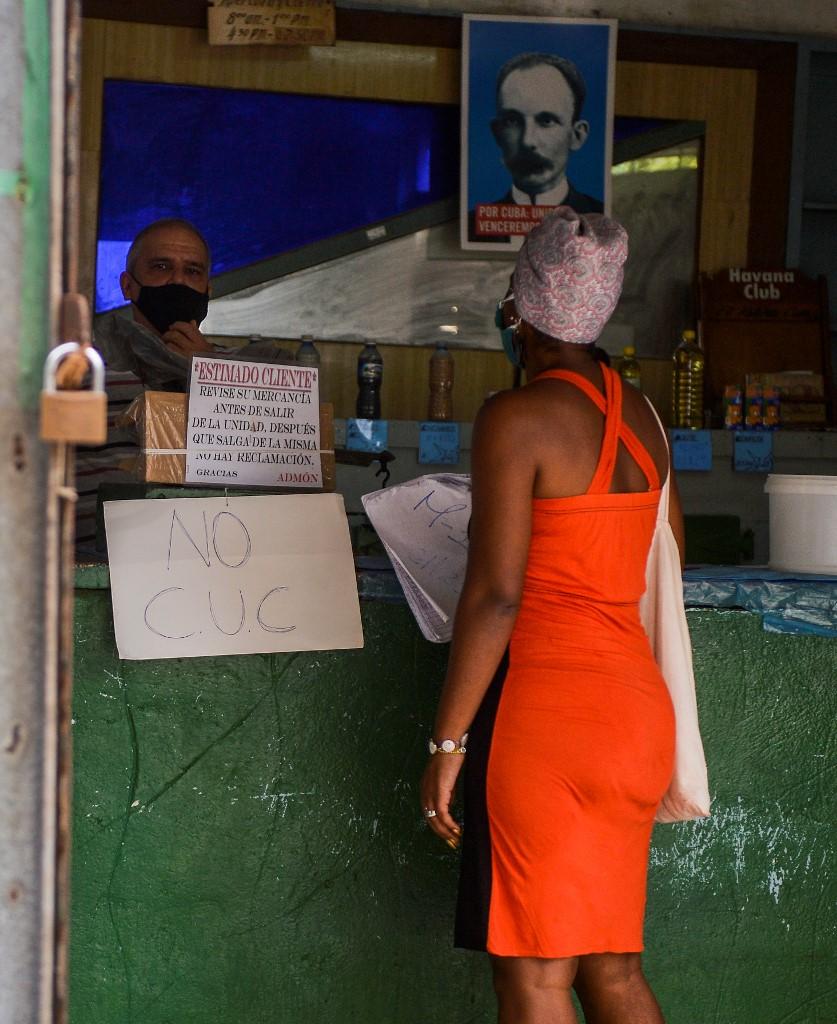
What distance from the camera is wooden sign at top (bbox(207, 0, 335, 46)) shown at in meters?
4.73

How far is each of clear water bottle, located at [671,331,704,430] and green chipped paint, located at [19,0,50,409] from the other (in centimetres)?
399

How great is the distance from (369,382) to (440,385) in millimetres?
274

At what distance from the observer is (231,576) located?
7.45ft

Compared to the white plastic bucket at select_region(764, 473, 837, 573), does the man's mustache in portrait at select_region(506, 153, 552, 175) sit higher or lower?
higher

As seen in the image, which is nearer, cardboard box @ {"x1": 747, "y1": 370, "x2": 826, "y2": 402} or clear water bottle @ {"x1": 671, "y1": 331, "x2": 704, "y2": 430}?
cardboard box @ {"x1": 747, "y1": 370, "x2": 826, "y2": 402}

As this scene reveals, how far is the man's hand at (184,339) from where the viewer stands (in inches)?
130

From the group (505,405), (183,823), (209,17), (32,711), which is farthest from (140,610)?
(209,17)

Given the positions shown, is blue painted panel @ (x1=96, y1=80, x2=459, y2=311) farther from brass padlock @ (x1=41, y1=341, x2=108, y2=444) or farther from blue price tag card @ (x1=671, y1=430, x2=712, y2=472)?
brass padlock @ (x1=41, y1=341, x2=108, y2=444)

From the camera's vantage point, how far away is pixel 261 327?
496 cm

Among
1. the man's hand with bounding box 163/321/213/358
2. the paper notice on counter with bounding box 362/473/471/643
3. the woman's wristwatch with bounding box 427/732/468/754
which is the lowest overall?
the woman's wristwatch with bounding box 427/732/468/754

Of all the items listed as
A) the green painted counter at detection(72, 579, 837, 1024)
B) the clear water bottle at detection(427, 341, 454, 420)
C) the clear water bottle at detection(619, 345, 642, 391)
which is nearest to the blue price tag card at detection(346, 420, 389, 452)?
the clear water bottle at detection(427, 341, 454, 420)

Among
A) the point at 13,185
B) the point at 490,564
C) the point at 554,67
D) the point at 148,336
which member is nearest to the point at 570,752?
the point at 490,564

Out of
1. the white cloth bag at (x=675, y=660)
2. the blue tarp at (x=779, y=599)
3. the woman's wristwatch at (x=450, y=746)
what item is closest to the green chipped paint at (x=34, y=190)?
the woman's wristwatch at (x=450, y=746)

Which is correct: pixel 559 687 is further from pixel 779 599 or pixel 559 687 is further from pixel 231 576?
pixel 779 599
